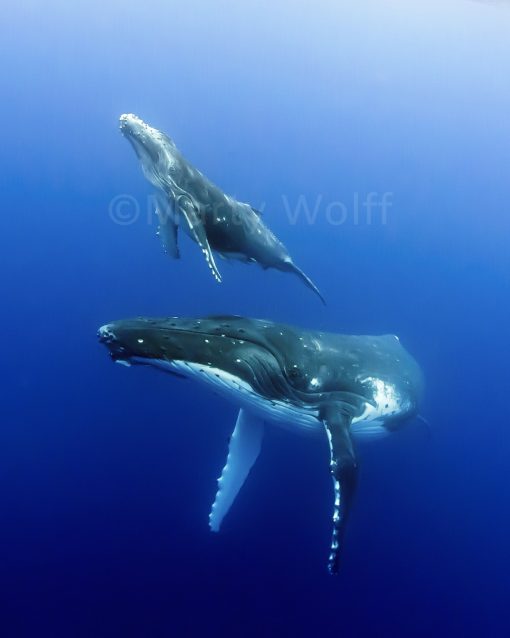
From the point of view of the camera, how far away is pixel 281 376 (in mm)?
6809

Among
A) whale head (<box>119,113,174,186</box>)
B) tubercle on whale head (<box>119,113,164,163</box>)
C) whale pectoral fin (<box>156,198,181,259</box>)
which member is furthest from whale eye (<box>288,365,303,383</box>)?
tubercle on whale head (<box>119,113,164,163</box>)

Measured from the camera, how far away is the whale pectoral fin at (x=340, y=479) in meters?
6.15

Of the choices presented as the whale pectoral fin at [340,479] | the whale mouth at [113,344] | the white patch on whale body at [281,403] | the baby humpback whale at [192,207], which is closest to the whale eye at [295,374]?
the white patch on whale body at [281,403]

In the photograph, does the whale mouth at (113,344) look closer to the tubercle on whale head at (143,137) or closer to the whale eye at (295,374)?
the whale eye at (295,374)

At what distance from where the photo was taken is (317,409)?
7.12 meters

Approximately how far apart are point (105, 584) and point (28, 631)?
142 centimetres

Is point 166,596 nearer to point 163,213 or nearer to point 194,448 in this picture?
point 194,448

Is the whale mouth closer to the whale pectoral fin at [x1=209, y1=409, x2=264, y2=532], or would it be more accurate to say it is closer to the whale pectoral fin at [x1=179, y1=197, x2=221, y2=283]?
the whale pectoral fin at [x1=209, y1=409, x2=264, y2=532]

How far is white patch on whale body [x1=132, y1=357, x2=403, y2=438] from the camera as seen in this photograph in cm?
629

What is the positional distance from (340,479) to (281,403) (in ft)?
4.29

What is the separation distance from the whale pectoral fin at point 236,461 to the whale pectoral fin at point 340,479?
2349mm

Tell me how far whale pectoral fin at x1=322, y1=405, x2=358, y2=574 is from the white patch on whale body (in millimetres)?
554

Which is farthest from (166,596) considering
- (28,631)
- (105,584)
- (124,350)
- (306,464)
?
(124,350)

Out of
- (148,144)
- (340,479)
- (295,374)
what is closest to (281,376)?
(295,374)
